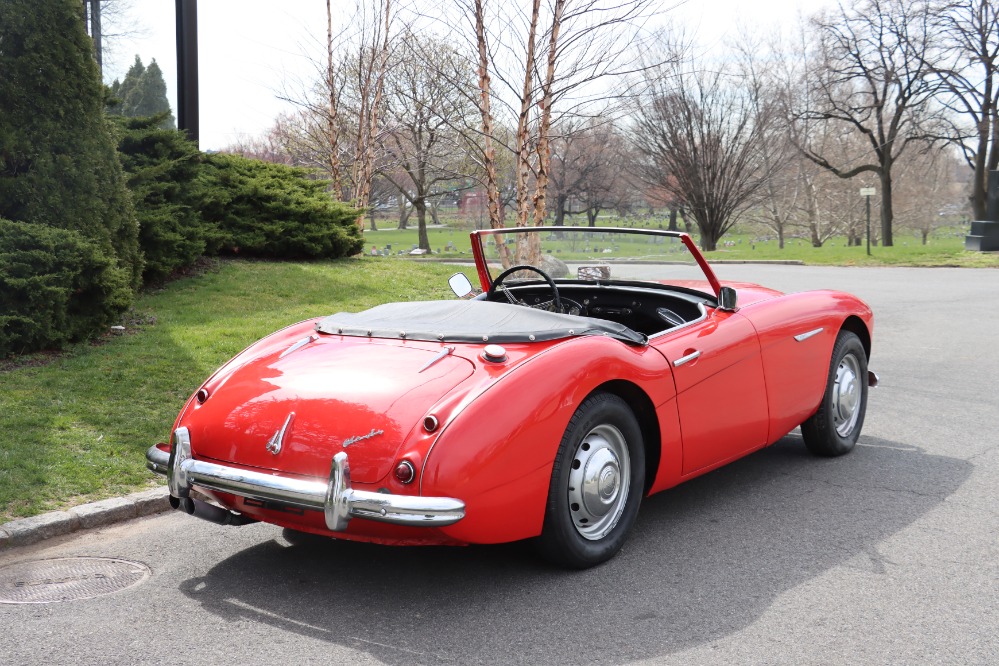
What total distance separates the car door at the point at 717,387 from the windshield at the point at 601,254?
0.38 m

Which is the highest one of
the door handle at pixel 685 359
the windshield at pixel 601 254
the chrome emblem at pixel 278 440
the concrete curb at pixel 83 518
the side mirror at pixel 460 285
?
the windshield at pixel 601 254

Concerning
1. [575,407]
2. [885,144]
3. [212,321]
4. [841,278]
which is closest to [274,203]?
[212,321]

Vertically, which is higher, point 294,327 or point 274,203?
point 274,203

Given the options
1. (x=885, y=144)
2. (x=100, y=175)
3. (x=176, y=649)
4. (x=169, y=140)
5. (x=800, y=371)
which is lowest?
(x=176, y=649)

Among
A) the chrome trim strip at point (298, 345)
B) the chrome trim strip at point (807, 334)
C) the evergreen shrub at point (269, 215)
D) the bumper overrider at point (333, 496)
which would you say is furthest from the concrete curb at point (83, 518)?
the evergreen shrub at point (269, 215)

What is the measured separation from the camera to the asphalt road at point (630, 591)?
118 inches

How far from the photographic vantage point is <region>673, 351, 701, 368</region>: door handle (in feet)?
13.6

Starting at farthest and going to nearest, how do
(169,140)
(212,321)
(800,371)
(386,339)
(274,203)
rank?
(274,203) → (169,140) → (212,321) → (800,371) → (386,339)

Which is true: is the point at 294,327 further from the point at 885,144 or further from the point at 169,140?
the point at 885,144

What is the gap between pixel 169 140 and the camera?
11516 mm

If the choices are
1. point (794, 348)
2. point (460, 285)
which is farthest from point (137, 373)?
point (794, 348)

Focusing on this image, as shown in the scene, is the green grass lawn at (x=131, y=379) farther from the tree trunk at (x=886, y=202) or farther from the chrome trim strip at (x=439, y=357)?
the tree trunk at (x=886, y=202)

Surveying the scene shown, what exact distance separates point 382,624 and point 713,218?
118 feet

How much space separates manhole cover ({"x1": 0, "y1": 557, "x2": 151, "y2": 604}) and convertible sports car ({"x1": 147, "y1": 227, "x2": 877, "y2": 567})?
346mm
